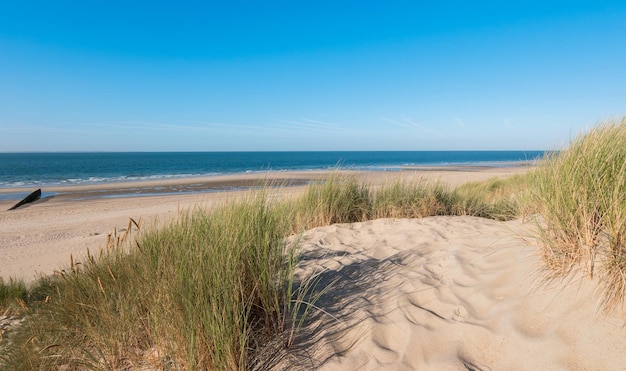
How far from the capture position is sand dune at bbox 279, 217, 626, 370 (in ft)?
6.22

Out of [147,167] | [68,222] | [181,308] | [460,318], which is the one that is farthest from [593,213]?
[147,167]

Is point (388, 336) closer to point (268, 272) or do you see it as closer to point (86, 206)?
point (268, 272)

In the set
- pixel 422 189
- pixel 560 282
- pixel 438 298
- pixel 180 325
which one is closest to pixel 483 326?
pixel 438 298

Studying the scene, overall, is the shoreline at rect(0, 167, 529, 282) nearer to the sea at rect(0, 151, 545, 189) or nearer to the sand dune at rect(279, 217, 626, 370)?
the sand dune at rect(279, 217, 626, 370)

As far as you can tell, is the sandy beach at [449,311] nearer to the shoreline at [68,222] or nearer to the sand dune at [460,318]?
the sand dune at [460,318]

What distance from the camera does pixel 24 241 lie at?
8781 mm

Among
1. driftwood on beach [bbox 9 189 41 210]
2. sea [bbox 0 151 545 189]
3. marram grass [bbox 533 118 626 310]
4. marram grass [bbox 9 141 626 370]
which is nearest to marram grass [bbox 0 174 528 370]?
marram grass [bbox 9 141 626 370]

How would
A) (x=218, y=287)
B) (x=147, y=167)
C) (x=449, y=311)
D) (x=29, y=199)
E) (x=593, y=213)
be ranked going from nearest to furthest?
(x=218, y=287) < (x=593, y=213) < (x=449, y=311) < (x=29, y=199) < (x=147, y=167)

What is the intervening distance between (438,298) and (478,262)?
0.83m

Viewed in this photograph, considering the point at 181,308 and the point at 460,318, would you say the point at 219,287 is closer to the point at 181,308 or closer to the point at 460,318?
the point at 181,308

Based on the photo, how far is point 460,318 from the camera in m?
2.37

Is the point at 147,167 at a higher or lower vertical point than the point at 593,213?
lower

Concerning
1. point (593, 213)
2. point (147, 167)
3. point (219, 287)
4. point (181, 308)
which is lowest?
point (147, 167)

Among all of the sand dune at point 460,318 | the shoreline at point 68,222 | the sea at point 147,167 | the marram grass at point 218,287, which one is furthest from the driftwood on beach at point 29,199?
the sand dune at point 460,318
